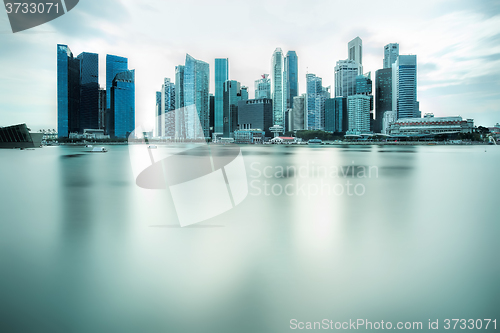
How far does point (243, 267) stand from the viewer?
643 centimetres

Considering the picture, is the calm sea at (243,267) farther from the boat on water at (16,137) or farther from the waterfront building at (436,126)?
the waterfront building at (436,126)

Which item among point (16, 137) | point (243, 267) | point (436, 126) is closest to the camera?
point (243, 267)

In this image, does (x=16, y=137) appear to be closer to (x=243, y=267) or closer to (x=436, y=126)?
(x=243, y=267)

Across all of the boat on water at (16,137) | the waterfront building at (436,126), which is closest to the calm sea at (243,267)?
the boat on water at (16,137)

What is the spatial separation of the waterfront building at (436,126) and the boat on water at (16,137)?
161 metres

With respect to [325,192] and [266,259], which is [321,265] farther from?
[325,192]

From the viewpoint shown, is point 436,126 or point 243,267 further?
point 436,126

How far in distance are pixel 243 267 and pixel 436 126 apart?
182m

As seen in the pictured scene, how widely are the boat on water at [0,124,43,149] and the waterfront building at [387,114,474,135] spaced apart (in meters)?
161

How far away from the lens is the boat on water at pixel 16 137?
8306cm

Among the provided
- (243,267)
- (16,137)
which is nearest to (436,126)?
(16,137)

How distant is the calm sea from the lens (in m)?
4.73

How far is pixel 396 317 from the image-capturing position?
4664 mm

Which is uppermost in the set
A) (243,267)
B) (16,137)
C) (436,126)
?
(436,126)
